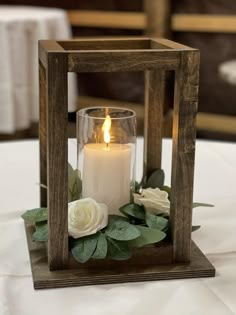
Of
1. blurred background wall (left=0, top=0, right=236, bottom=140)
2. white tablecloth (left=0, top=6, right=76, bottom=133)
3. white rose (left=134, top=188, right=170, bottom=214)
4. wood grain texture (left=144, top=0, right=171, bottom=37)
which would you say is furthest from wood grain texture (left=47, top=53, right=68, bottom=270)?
wood grain texture (left=144, top=0, right=171, bottom=37)

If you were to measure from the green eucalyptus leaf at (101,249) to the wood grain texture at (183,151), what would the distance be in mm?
78

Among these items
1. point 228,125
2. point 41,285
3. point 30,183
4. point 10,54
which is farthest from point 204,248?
point 228,125

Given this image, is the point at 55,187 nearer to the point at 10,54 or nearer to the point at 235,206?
the point at 235,206

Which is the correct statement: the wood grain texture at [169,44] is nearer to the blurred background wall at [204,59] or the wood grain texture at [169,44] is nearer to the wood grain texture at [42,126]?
the wood grain texture at [42,126]

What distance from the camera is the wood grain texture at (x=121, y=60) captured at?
0.59 meters

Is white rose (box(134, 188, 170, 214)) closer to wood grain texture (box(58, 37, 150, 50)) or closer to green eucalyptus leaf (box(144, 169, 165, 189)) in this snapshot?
green eucalyptus leaf (box(144, 169, 165, 189))

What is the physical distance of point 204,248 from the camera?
727 millimetres

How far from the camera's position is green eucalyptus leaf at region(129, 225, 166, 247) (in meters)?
0.65

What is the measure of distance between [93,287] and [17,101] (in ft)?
7.45

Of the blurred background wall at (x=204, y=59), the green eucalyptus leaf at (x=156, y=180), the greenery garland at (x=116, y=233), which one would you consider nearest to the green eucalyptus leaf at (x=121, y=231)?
the greenery garland at (x=116, y=233)

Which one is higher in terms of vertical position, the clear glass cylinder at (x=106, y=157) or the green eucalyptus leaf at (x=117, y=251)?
the clear glass cylinder at (x=106, y=157)

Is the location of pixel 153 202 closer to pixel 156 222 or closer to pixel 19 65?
pixel 156 222

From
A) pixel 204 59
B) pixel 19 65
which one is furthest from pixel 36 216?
pixel 204 59

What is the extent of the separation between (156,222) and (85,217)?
81mm
